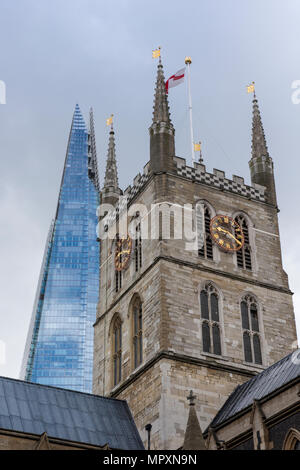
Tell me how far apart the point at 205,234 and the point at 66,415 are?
1268 centimetres

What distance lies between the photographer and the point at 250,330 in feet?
137

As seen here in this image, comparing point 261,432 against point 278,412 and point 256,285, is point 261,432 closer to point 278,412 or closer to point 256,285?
point 278,412

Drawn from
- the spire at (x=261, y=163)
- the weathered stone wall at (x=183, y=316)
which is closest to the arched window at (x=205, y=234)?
the weathered stone wall at (x=183, y=316)

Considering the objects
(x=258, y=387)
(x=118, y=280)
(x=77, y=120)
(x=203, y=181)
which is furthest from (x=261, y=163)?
(x=77, y=120)

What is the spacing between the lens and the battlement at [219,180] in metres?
45.4

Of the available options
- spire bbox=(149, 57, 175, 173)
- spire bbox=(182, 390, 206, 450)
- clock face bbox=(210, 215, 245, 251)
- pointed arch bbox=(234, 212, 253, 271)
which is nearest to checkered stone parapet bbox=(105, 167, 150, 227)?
spire bbox=(149, 57, 175, 173)

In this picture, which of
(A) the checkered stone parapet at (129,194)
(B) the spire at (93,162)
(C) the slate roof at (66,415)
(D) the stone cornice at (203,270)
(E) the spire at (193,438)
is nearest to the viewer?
(E) the spire at (193,438)

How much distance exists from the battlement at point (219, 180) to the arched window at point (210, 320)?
22.9 feet

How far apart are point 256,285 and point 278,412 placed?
13644 mm

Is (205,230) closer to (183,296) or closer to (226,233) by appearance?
(226,233)

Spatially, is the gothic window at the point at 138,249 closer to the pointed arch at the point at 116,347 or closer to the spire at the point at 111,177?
the pointed arch at the point at 116,347

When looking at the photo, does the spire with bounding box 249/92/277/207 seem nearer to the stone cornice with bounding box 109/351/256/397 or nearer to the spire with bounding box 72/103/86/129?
the stone cornice with bounding box 109/351/256/397

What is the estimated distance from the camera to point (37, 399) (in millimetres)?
37656
